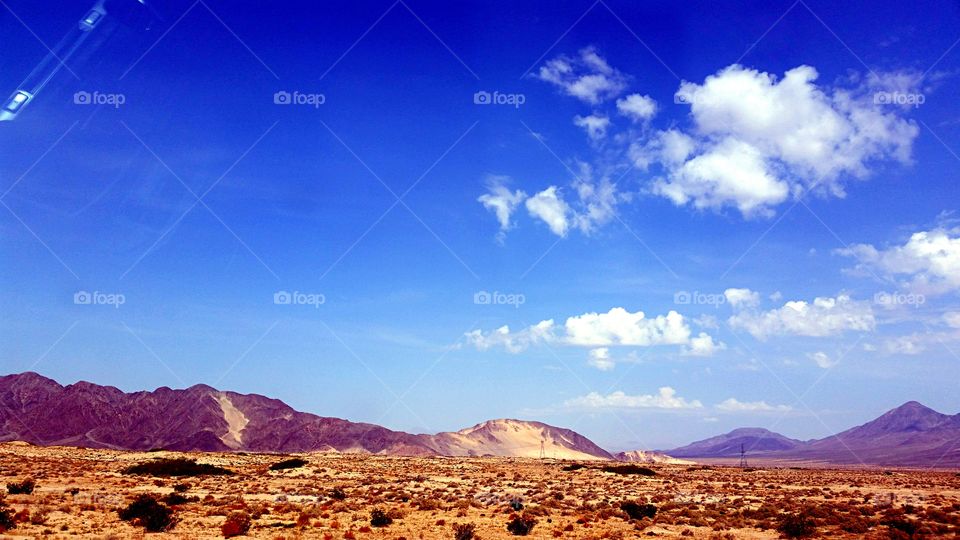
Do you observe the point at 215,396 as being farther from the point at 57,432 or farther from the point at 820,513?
the point at 820,513

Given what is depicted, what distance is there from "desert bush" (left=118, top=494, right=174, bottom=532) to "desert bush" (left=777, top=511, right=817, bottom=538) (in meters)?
22.4

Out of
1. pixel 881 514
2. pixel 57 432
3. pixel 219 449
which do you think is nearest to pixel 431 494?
pixel 881 514

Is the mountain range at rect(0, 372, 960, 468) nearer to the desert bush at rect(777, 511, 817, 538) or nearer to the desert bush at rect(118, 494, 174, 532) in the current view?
the desert bush at rect(118, 494, 174, 532)

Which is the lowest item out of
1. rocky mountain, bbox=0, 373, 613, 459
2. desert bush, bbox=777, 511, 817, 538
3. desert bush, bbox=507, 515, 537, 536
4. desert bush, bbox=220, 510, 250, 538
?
rocky mountain, bbox=0, 373, 613, 459

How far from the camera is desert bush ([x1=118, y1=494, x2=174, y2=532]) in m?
19.9

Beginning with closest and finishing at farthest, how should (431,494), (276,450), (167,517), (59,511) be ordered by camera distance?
(167,517)
(59,511)
(431,494)
(276,450)

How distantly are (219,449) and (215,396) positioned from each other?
33.7 metres

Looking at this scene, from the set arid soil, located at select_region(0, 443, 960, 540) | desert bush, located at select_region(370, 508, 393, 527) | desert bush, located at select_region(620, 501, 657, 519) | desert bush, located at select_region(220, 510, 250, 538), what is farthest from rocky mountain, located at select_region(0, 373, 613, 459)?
desert bush, located at select_region(370, 508, 393, 527)

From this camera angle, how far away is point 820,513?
26109 mm

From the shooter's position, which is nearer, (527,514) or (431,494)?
(527,514)

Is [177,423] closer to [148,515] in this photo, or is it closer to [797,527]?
[148,515]

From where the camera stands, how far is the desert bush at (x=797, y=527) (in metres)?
21.9

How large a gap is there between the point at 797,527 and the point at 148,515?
2381cm

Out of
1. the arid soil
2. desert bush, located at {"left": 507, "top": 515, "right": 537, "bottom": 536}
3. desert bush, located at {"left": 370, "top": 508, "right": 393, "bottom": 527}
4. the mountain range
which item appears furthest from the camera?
the mountain range
